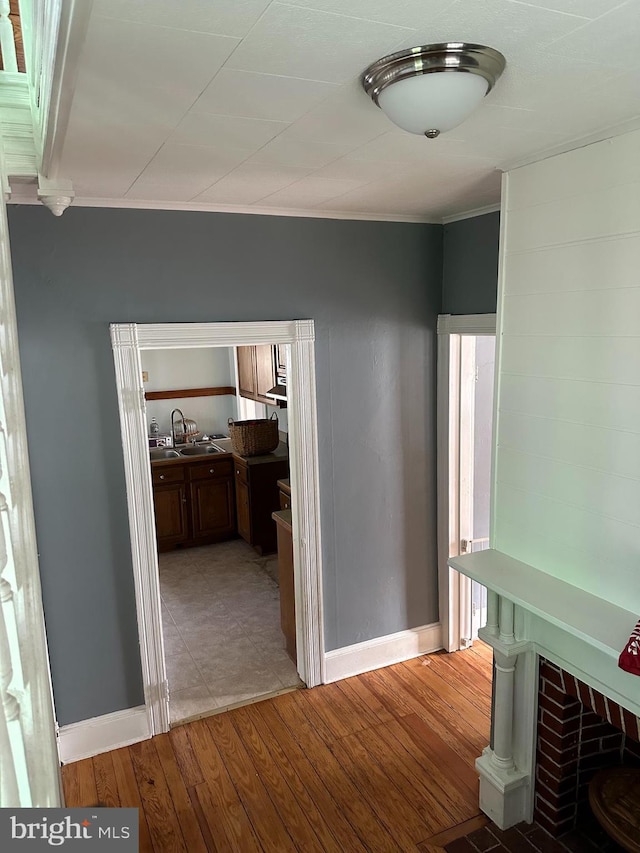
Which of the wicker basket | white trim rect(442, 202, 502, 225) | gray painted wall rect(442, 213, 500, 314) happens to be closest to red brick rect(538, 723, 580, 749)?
gray painted wall rect(442, 213, 500, 314)

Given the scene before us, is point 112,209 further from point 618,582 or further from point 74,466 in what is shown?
point 618,582

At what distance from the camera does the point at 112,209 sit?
2783 mm

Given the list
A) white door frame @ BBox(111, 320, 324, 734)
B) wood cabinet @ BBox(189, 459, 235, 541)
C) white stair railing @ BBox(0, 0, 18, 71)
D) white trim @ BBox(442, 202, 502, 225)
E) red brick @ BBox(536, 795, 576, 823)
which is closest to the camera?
white stair railing @ BBox(0, 0, 18, 71)

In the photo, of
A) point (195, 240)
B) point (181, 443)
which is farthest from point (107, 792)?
point (181, 443)

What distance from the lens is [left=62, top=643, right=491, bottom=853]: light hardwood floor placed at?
8.47 feet

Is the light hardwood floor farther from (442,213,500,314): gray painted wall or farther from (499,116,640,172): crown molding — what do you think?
(499,116,640,172): crown molding

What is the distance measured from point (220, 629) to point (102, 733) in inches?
51.5

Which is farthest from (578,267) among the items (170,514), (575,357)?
(170,514)

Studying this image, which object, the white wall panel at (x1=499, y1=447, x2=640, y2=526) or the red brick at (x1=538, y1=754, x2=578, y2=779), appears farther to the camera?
the red brick at (x1=538, y1=754, x2=578, y2=779)

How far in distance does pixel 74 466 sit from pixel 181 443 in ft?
11.2

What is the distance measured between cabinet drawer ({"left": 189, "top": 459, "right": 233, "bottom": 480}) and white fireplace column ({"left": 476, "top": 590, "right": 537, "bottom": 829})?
136 inches

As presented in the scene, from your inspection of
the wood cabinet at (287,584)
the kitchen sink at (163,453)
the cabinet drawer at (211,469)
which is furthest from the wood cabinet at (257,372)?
the wood cabinet at (287,584)

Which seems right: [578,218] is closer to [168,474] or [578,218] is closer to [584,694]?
[584,694]

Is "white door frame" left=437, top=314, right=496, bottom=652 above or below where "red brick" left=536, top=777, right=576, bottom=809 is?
above
